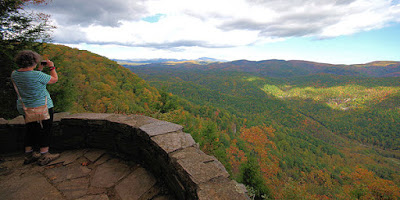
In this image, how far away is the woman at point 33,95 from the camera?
108 inches

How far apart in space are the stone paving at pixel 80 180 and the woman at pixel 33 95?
19cm

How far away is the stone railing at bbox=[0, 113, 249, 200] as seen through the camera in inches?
75.0

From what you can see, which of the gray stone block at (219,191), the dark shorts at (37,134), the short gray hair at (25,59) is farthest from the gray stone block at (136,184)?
the short gray hair at (25,59)

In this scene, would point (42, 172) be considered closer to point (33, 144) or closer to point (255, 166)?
point (33, 144)

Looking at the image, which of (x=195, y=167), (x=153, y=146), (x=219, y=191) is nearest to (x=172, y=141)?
(x=153, y=146)

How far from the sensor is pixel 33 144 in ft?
10.1

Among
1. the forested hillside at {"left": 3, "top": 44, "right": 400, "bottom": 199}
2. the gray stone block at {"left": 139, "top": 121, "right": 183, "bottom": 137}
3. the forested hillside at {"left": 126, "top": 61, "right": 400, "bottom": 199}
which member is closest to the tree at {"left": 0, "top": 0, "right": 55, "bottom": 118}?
the forested hillside at {"left": 3, "top": 44, "right": 400, "bottom": 199}

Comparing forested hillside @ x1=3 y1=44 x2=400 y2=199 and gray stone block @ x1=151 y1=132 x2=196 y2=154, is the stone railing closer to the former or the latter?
gray stone block @ x1=151 y1=132 x2=196 y2=154

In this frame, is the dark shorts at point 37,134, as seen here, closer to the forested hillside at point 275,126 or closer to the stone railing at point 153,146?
the stone railing at point 153,146

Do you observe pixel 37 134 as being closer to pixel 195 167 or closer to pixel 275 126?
pixel 195 167

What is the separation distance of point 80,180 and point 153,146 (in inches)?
48.6

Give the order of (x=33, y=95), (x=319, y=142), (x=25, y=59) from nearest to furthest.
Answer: (x=25, y=59)
(x=33, y=95)
(x=319, y=142)

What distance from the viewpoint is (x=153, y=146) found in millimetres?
2639

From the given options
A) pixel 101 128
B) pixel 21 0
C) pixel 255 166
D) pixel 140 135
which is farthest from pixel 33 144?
pixel 255 166
